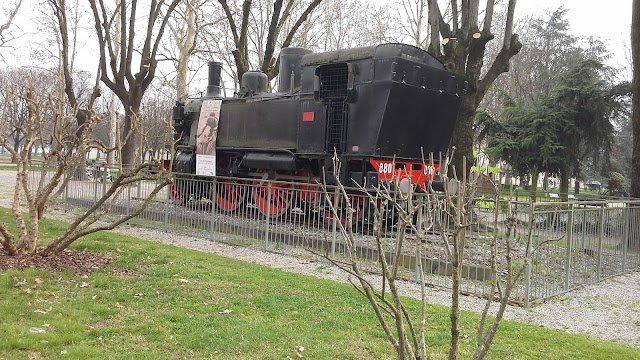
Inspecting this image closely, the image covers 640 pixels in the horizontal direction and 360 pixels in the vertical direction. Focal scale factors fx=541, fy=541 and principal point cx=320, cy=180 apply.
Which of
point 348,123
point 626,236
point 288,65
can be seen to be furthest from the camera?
point 288,65

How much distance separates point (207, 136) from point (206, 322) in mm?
11116

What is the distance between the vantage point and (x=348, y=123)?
11727 millimetres

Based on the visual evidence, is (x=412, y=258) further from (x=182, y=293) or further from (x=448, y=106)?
(x=448, y=106)

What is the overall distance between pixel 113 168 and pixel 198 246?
484 cm

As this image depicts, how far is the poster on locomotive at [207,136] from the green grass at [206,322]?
7.95 metres

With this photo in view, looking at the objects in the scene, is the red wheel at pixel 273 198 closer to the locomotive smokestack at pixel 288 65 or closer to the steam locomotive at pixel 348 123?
the steam locomotive at pixel 348 123

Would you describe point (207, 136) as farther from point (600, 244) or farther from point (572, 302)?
point (572, 302)

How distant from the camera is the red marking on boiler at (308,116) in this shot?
40.2 ft

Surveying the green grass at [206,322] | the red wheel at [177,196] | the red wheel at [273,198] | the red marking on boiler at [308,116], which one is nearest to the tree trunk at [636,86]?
the red marking on boiler at [308,116]

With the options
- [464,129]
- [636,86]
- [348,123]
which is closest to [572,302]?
[348,123]

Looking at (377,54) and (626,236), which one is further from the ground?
(377,54)

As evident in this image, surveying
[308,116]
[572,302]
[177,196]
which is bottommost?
[572,302]

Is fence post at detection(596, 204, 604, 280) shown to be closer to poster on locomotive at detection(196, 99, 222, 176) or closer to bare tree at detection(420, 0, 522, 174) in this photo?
bare tree at detection(420, 0, 522, 174)

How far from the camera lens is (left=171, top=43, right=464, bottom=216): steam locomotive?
1124 cm
